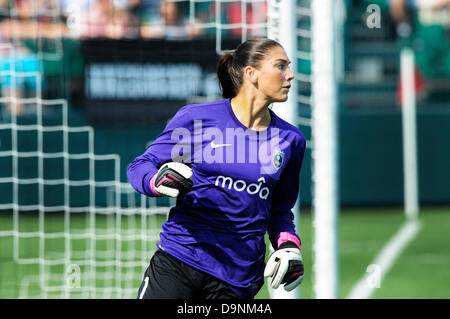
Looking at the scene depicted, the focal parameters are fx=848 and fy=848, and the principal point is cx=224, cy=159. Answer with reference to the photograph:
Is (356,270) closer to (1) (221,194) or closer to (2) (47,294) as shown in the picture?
(2) (47,294)

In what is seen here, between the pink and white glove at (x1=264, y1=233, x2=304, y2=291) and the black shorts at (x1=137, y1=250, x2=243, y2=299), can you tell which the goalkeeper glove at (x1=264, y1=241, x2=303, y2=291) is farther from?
the black shorts at (x1=137, y1=250, x2=243, y2=299)

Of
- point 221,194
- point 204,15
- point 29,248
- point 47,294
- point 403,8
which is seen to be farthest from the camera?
point 403,8

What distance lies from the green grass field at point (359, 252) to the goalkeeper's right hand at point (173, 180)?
3919 mm

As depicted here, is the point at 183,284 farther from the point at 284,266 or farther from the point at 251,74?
the point at 251,74

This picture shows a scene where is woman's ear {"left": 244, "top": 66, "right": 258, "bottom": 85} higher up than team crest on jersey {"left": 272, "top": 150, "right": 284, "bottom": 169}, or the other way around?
woman's ear {"left": 244, "top": 66, "right": 258, "bottom": 85}

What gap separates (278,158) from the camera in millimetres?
3768

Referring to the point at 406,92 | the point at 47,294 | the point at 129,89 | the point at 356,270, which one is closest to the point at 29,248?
the point at 129,89

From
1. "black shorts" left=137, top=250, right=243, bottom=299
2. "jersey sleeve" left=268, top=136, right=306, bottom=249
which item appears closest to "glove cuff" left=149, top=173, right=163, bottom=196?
"black shorts" left=137, top=250, right=243, bottom=299

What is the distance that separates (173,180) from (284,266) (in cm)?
69

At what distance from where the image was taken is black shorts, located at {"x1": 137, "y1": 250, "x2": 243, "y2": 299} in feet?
12.1

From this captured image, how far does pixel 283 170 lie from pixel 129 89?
24.4 ft

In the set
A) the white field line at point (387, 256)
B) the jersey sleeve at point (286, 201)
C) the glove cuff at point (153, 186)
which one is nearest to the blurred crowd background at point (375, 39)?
the white field line at point (387, 256)

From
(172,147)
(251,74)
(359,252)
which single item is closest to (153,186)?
(172,147)
